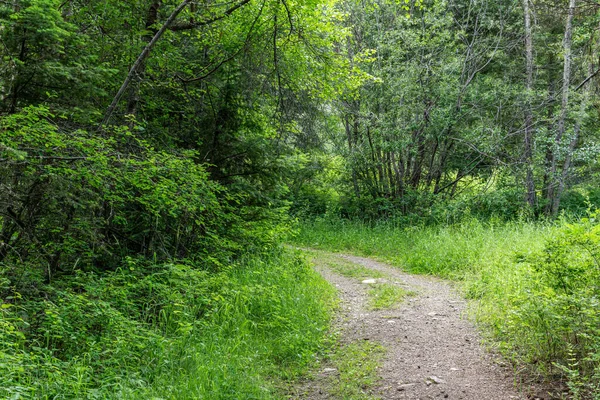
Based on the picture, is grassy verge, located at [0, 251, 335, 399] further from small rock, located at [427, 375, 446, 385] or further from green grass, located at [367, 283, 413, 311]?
small rock, located at [427, 375, 446, 385]

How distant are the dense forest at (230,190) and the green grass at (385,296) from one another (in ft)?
2.42

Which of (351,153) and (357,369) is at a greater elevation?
(351,153)

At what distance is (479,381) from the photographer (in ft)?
14.2

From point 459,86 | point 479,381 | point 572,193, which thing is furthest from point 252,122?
point 572,193

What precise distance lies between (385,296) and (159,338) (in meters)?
4.14

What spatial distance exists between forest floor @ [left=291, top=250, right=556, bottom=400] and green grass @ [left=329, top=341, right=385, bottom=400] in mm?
10

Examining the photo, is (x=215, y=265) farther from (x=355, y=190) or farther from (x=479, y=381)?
(x=355, y=190)

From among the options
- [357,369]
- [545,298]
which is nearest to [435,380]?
[357,369]

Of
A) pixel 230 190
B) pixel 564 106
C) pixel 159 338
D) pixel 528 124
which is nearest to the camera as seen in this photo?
pixel 159 338

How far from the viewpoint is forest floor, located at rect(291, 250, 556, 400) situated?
4.18 m

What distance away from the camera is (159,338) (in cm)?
420

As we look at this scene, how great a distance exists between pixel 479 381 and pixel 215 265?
4.12m

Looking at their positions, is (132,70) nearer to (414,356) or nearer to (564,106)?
(414,356)

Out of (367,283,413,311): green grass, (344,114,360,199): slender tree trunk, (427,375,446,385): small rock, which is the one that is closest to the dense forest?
(367,283,413,311): green grass
